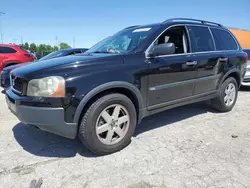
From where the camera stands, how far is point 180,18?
371 centimetres

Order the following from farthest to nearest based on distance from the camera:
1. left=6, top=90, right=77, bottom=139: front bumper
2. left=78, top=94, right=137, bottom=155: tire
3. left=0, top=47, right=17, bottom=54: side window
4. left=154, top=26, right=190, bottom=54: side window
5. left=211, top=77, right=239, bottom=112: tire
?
left=0, top=47, right=17, bottom=54: side window, left=211, top=77, right=239, bottom=112: tire, left=154, top=26, right=190, bottom=54: side window, left=78, top=94, right=137, bottom=155: tire, left=6, top=90, right=77, bottom=139: front bumper

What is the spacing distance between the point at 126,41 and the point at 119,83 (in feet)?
3.53

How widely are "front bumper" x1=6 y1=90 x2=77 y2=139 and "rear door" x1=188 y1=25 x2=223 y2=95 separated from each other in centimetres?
237

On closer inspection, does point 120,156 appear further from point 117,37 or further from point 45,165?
point 117,37

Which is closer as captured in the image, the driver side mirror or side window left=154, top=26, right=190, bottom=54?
the driver side mirror

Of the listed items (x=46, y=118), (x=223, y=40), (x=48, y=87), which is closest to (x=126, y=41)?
(x=48, y=87)

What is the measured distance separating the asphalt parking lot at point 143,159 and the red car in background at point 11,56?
572cm

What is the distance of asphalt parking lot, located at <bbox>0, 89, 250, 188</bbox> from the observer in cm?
223

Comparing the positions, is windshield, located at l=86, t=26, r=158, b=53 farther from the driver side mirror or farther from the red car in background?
the red car in background

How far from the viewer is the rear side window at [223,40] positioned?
4.24 metres

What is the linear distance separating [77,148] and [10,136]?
1214 millimetres

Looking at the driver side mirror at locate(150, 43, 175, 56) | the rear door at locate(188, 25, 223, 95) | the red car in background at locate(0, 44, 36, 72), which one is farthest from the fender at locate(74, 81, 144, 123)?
the red car in background at locate(0, 44, 36, 72)

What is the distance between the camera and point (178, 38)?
3646mm

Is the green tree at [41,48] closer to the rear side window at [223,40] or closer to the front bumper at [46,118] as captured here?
the rear side window at [223,40]
